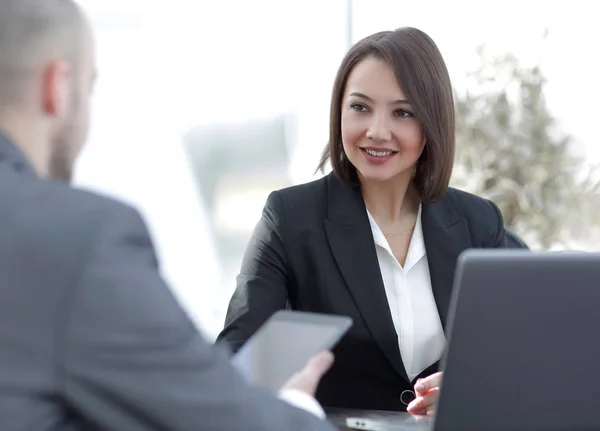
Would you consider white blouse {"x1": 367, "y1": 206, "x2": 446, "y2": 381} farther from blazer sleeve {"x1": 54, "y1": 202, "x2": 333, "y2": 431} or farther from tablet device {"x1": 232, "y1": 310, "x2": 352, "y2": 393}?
blazer sleeve {"x1": 54, "y1": 202, "x2": 333, "y2": 431}

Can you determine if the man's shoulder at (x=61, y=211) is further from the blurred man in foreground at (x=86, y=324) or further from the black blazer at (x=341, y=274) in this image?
the black blazer at (x=341, y=274)

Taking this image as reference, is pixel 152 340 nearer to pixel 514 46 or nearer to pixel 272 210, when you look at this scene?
pixel 272 210

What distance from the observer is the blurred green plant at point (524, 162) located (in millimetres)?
3744

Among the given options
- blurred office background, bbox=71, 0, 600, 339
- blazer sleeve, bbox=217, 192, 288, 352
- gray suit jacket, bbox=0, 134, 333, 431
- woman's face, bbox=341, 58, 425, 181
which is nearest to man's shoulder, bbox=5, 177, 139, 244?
gray suit jacket, bbox=0, 134, 333, 431

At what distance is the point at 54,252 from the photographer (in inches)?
Answer: 42.1

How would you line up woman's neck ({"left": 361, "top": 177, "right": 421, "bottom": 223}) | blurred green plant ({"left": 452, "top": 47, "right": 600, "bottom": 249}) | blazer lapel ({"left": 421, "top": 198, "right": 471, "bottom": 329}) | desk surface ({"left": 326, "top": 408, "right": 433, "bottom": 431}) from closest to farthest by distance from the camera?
desk surface ({"left": 326, "top": 408, "right": 433, "bottom": 431}), blazer lapel ({"left": 421, "top": 198, "right": 471, "bottom": 329}), woman's neck ({"left": 361, "top": 177, "right": 421, "bottom": 223}), blurred green plant ({"left": 452, "top": 47, "right": 600, "bottom": 249})

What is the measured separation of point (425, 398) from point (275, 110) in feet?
10.1

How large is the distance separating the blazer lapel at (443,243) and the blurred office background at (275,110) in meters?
1.33

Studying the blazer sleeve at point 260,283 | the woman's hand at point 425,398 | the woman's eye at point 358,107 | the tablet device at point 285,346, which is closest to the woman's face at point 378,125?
the woman's eye at point 358,107

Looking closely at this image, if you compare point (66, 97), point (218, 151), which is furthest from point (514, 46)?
point (66, 97)

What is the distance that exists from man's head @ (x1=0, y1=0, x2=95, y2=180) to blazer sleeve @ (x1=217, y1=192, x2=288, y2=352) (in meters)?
0.94

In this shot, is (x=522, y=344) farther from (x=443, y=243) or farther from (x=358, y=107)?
(x=358, y=107)

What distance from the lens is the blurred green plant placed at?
12.3ft

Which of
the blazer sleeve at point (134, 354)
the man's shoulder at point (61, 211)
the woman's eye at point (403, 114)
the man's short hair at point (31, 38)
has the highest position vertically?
the man's short hair at point (31, 38)
